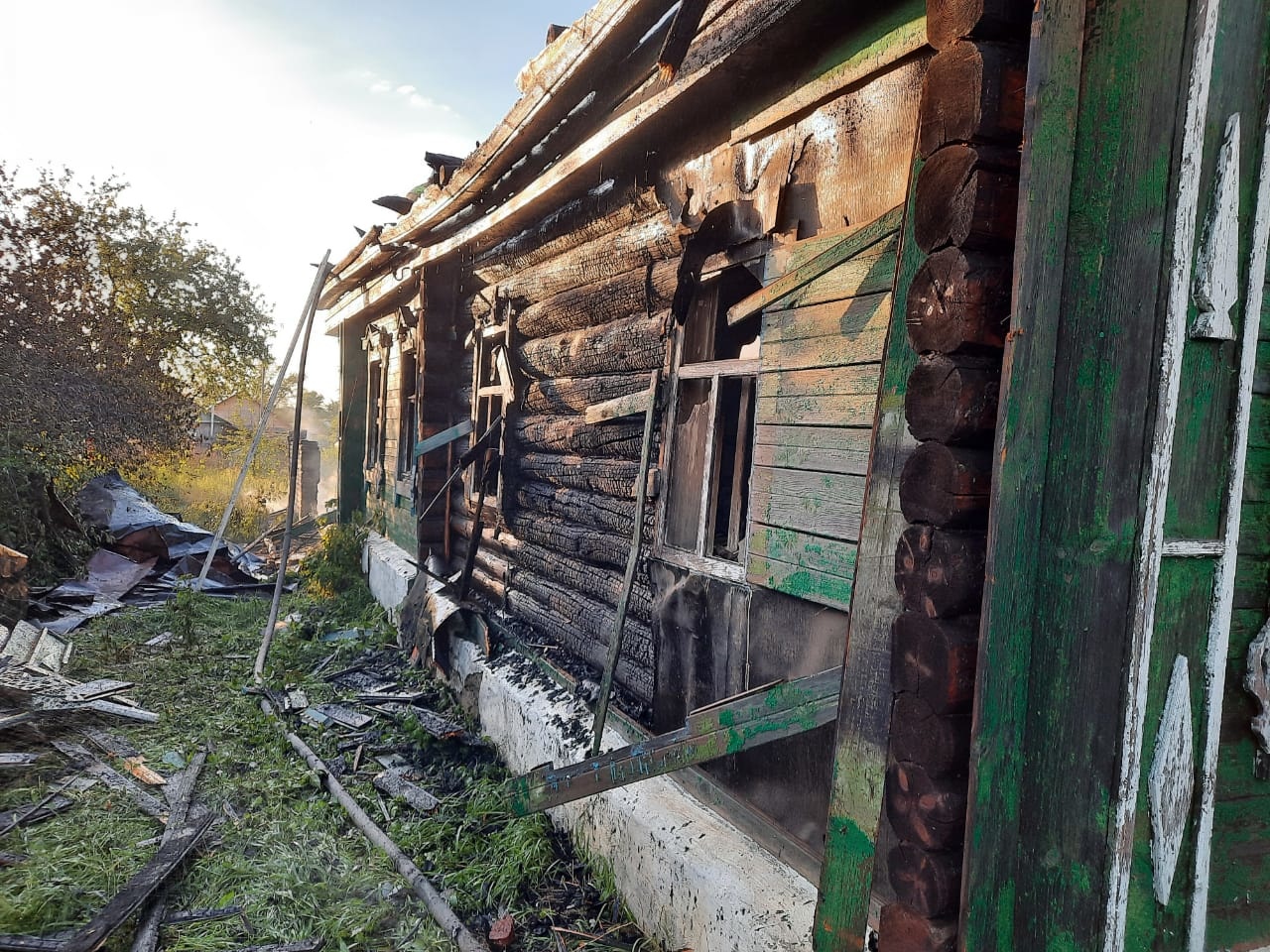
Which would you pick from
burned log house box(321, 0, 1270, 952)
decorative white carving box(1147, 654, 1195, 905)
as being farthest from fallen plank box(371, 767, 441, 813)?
decorative white carving box(1147, 654, 1195, 905)

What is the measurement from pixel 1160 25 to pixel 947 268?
577mm

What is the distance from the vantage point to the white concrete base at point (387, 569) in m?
8.19

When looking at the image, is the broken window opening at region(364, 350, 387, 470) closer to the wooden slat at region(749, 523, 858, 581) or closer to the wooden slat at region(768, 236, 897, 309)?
the wooden slat at region(749, 523, 858, 581)

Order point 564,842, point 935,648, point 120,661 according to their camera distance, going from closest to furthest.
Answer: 1. point 935,648
2. point 564,842
3. point 120,661

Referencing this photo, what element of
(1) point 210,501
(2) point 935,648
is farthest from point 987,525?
(1) point 210,501

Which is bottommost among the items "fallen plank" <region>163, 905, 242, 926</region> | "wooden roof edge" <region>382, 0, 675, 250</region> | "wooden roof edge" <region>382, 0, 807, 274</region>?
"fallen plank" <region>163, 905, 242, 926</region>

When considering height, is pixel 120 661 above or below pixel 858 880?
below

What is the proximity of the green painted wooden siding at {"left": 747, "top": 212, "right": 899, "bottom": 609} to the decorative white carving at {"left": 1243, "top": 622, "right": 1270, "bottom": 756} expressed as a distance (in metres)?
0.97

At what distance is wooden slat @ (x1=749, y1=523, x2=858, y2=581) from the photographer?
2.46m

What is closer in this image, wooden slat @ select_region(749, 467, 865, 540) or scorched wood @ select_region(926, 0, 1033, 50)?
scorched wood @ select_region(926, 0, 1033, 50)

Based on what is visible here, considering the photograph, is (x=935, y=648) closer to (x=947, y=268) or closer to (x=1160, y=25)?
(x=947, y=268)

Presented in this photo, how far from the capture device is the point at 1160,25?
1.40 m

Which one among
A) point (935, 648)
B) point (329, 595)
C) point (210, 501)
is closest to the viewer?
point (935, 648)

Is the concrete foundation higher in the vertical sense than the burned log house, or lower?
lower
